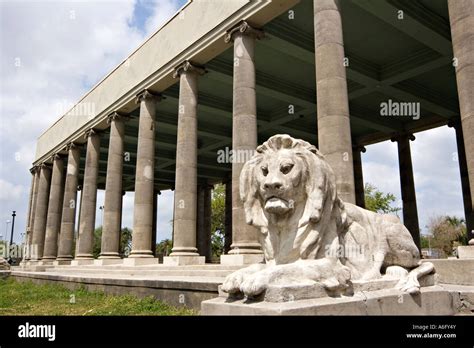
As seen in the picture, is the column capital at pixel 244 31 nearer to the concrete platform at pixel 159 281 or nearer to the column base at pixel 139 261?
the concrete platform at pixel 159 281

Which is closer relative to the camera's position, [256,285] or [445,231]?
[256,285]

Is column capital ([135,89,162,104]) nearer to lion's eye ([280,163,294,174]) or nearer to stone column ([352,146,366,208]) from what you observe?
stone column ([352,146,366,208])

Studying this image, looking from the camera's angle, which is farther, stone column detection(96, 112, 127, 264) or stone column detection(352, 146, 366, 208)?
stone column detection(352, 146, 366, 208)

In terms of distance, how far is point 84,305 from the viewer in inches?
420

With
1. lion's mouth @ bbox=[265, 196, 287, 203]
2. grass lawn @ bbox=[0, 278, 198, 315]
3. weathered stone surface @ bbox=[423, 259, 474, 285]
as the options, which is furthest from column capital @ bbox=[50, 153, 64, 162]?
lion's mouth @ bbox=[265, 196, 287, 203]

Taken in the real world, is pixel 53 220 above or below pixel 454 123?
below

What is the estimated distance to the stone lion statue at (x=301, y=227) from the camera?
452 cm

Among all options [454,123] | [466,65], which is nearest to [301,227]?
[466,65]

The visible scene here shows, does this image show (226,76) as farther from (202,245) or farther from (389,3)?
(202,245)

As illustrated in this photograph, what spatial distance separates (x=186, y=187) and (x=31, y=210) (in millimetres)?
28373

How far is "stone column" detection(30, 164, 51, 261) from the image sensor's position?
35.1 m

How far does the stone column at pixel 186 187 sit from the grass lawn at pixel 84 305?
5.12 metres

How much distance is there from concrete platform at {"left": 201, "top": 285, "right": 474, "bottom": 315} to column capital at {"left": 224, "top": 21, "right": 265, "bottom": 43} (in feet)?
43.9

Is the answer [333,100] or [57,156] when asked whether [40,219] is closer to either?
[57,156]
